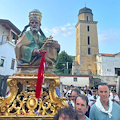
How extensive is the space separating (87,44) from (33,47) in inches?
1164

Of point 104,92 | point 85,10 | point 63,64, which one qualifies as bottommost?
point 104,92

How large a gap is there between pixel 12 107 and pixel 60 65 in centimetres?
2671

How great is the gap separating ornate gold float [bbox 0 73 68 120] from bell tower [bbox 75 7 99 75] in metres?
26.9

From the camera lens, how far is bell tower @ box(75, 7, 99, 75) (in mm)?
28797

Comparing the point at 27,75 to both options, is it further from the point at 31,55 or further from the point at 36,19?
the point at 36,19

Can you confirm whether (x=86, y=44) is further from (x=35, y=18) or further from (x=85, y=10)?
(x=35, y=18)

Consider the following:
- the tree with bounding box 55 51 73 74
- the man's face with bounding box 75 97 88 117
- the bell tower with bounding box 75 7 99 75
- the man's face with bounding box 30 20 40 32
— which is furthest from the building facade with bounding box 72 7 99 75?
the man's face with bounding box 75 97 88 117

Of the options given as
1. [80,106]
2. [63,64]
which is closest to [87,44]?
[63,64]

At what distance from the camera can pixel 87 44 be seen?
3048 centimetres

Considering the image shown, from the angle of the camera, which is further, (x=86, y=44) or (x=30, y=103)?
(x=86, y=44)

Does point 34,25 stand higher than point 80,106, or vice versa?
point 34,25

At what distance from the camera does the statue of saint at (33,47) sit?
200cm

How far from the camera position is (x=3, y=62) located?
12.5 meters

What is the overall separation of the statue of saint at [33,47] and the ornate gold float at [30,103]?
0.90 feet
